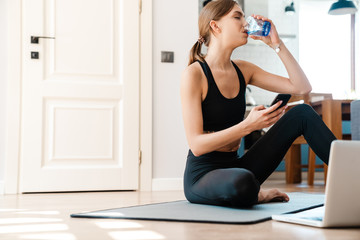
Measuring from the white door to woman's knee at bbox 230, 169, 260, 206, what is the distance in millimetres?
1696

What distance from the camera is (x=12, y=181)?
10.3ft

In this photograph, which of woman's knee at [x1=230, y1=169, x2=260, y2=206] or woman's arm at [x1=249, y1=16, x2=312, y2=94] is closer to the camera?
woman's knee at [x1=230, y1=169, x2=260, y2=206]

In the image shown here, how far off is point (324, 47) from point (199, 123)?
16.4 ft

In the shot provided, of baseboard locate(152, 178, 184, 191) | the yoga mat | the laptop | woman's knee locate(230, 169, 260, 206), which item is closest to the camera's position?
the laptop

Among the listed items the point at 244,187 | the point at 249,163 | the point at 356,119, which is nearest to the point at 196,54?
the point at 249,163

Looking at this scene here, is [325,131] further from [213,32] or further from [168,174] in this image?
[168,174]

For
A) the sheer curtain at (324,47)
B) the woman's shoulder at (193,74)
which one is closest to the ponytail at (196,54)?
the woman's shoulder at (193,74)

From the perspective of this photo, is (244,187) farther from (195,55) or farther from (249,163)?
(195,55)

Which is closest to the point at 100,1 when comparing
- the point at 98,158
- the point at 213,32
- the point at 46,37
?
the point at 46,37

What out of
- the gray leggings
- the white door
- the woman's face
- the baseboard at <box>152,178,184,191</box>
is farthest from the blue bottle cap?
the baseboard at <box>152,178,184,191</box>

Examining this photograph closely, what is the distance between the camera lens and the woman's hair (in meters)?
1.99

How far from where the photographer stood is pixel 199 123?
183cm

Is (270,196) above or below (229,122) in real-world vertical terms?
below

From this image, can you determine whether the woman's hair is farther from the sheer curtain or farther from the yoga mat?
the sheer curtain
